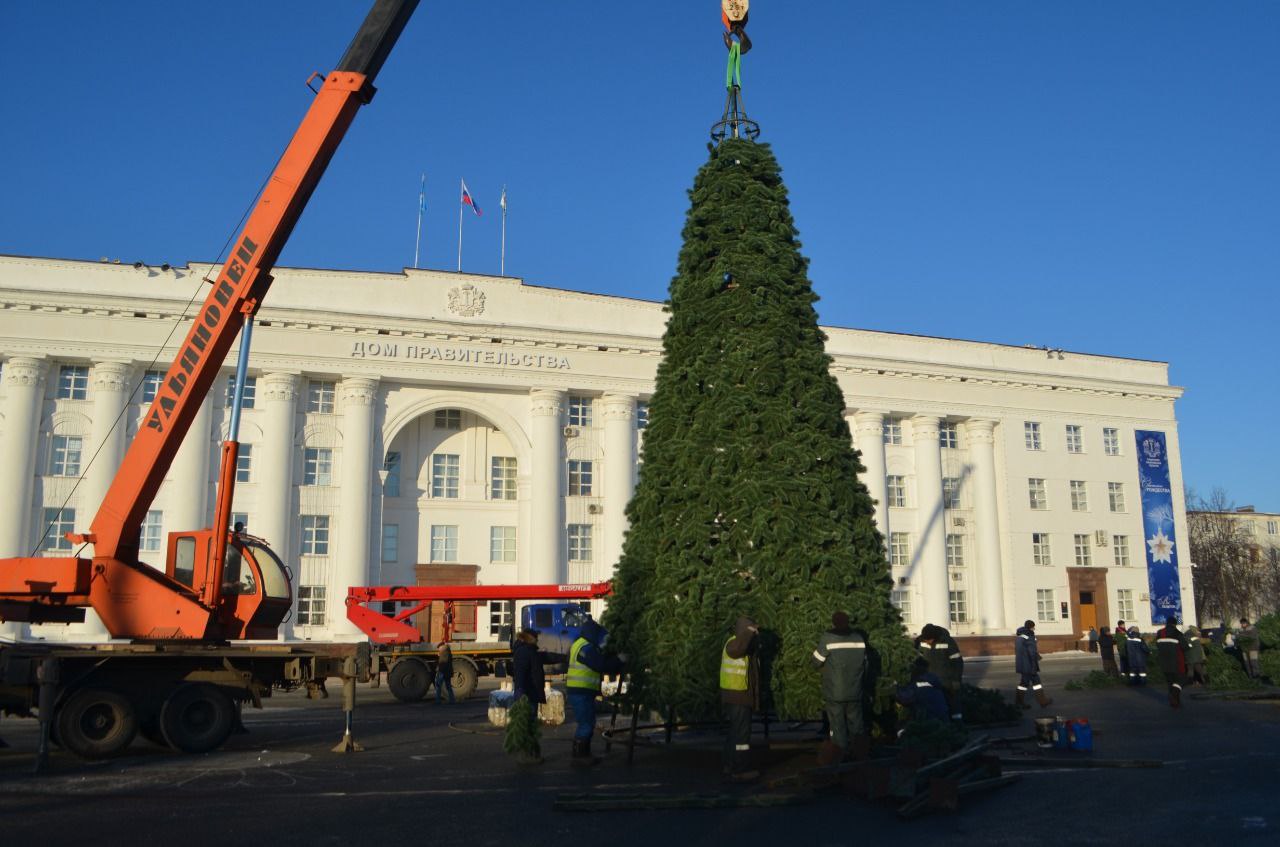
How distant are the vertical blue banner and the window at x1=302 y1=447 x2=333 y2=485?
1439 inches

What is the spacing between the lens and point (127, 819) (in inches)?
344

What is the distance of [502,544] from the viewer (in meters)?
39.8

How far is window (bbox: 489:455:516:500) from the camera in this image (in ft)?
132

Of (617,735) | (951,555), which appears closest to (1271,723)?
(617,735)

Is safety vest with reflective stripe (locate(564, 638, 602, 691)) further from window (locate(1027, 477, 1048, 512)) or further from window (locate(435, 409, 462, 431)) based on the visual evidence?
window (locate(1027, 477, 1048, 512))

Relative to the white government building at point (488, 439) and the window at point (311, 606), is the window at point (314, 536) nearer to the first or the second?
the white government building at point (488, 439)

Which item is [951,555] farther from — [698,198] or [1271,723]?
[698,198]

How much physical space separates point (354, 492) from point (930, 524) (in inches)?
957

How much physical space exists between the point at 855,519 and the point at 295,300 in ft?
100.0

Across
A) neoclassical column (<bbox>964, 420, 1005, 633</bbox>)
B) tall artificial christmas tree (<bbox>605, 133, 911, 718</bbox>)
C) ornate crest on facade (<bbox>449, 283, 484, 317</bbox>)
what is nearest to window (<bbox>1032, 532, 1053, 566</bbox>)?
neoclassical column (<bbox>964, 420, 1005, 633</bbox>)

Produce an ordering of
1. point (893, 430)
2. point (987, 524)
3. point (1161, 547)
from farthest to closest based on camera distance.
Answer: point (1161, 547) < point (893, 430) < point (987, 524)

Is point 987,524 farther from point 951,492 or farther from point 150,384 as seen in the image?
point 150,384

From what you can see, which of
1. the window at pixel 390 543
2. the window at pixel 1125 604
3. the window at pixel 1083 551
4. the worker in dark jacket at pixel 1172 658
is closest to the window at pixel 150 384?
the window at pixel 390 543

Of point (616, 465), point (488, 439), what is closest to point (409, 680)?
point (488, 439)
